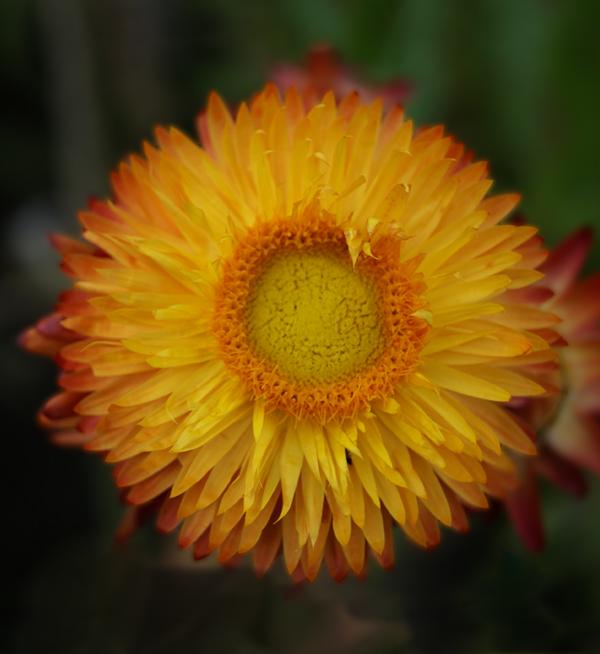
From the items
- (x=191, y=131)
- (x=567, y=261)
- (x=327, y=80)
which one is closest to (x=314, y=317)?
(x=567, y=261)

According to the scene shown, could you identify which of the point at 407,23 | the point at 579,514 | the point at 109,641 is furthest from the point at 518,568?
the point at 407,23

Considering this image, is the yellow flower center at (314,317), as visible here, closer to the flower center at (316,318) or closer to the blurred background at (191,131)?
the flower center at (316,318)

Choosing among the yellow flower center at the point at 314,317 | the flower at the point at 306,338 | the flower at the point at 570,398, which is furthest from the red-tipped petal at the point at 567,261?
the yellow flower center at the point at 314,317

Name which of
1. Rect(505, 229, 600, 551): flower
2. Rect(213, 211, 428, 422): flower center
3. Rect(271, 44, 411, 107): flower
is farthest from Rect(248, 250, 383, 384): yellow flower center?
Rect(271, 44, 411, 107): flower

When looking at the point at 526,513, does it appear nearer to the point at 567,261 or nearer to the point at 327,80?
the point at 567,261

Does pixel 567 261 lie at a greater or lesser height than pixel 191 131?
lesser
